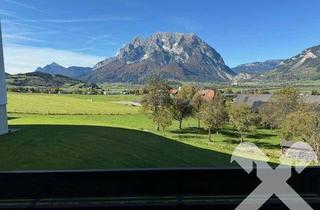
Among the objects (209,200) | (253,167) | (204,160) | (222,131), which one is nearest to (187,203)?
(209,200)

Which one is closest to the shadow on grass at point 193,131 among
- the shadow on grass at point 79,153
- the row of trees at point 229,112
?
the row of trees at point 229,112

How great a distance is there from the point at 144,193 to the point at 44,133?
10572 millimetres

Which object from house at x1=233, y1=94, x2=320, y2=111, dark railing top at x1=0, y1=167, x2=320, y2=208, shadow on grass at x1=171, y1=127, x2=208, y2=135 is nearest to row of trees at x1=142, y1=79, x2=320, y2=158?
shadow on grass at x1=171, y1=127, x2=208, y2=135

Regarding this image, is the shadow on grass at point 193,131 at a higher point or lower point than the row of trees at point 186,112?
lower

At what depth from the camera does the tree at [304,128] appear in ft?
118

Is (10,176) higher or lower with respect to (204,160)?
higher

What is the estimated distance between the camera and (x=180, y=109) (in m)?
56.4

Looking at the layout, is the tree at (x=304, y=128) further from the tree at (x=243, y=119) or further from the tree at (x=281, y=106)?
the tree at (x=281, y=106)

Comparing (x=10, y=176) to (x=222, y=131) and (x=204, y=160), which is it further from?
(x=222, y=131)

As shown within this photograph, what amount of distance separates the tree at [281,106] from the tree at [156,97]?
585 inches

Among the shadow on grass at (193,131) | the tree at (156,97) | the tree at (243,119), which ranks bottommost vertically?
the shadow on grass at (193,131)

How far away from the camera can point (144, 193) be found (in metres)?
4.71

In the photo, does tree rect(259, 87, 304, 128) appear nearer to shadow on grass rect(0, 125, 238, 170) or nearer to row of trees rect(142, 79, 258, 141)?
row of trees rect(142, 79, 258, 141)

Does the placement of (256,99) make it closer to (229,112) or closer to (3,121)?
(229,112)
